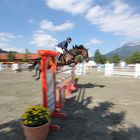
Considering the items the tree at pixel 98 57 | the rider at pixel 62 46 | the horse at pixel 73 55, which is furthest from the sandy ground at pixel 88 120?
the tree at pixel 98 57

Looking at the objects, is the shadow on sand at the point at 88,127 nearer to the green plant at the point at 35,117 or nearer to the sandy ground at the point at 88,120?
the sandy ground at the point at 88,120

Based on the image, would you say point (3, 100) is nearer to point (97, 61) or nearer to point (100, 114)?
point (100, 114)

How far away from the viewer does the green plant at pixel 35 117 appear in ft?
12.0

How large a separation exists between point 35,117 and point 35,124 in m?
0.14

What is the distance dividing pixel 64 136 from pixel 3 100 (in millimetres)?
4330

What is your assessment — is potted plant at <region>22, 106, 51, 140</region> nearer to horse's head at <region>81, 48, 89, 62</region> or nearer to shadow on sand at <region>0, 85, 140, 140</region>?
shadow on sand at <region>0, 85, 140, 140</region>

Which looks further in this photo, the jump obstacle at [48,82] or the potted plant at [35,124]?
the jump obstacle at [48,82]

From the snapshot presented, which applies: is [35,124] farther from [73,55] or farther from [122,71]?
[122,71]

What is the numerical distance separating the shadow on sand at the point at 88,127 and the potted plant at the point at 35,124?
0.46 metres

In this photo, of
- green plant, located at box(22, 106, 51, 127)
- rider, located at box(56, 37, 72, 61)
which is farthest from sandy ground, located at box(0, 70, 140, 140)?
rider, located at box(56, 37, 72, 61)

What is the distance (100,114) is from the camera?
5.74 meters

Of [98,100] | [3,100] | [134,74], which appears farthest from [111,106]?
[134,74]

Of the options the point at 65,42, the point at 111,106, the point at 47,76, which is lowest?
the point at 111,106

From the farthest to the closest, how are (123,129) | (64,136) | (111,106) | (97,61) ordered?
(97,61) < (111,106) < (123,129) < (64,136)
